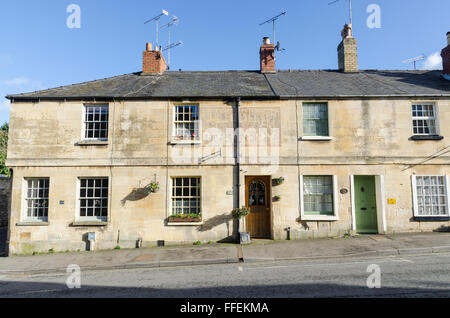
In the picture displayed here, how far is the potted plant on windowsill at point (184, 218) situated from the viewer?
11.1m

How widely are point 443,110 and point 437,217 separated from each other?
477cm

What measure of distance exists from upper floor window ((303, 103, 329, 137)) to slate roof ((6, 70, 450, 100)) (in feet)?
1.91

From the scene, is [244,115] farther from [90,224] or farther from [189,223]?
[90,224]

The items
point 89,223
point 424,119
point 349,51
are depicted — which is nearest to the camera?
point 89,223

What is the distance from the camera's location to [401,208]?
37.1ft

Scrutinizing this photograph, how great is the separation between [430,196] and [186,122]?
1121cm

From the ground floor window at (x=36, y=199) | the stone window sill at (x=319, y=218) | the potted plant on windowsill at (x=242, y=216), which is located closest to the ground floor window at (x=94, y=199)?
the ground floor window at (x=36, y=199)

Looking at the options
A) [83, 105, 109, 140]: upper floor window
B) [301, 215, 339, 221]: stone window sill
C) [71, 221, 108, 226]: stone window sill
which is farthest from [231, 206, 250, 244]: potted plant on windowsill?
[83, 105, 109, 140]: upper floor window

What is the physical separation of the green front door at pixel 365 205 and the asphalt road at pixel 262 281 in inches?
118

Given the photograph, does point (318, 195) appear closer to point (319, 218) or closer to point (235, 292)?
point (319, 218)

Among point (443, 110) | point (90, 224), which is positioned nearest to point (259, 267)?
point (90, 224)

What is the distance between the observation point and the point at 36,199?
11547mm

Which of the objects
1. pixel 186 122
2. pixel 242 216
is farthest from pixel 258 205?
pixel 186 122

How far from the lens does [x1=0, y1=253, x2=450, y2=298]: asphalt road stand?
5.72 meters
